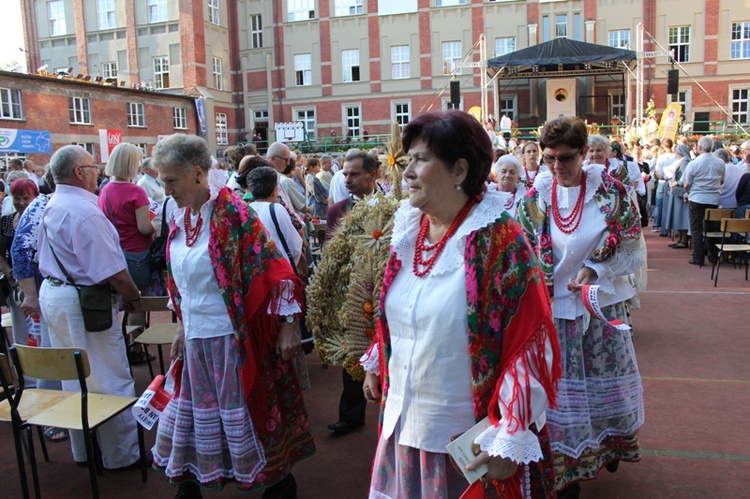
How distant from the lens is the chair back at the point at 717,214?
378 inches

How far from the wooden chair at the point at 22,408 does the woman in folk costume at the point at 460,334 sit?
2.31 meters

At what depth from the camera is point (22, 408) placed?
3811 millimetres

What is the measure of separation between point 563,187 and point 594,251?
0.39 m

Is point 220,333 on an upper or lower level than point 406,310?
lower

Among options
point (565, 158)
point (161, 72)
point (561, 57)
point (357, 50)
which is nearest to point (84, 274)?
point (565, 158)

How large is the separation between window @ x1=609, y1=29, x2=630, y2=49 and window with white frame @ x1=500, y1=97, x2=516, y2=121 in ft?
18.8

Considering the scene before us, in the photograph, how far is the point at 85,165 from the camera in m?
4.02

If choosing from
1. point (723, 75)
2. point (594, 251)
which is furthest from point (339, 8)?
point (594, 251)

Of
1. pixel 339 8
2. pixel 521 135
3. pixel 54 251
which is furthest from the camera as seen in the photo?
pixel 339 8

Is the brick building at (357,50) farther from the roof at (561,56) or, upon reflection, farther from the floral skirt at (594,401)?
the floral skirt at (594,401)

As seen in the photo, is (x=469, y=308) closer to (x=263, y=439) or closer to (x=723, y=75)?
(x=263, y=439)

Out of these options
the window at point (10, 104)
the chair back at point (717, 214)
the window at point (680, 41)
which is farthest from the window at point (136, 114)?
the window at point (680, 41)

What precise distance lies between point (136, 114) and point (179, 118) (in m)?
3.19

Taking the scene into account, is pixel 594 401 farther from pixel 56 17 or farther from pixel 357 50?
pixel 56 17
